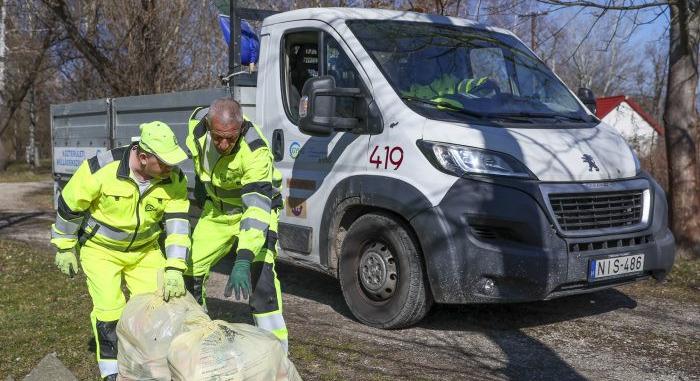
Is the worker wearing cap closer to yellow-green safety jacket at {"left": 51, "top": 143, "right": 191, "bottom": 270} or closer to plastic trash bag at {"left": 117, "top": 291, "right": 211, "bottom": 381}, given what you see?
yellow-green safety jacket at {"left": 51, "top": 143, "right": 191, "bottom": 270}

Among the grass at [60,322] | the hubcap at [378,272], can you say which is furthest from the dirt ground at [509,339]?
the hubcap at [378,272]

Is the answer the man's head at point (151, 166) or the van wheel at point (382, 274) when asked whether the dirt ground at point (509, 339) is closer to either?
the van wheel at point (382, 274)

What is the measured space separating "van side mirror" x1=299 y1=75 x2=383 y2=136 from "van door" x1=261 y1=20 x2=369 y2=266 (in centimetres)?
6

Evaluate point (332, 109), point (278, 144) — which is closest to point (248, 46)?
point (278, 144)

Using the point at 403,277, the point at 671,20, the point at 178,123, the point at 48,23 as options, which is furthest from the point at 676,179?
the point at 48,23

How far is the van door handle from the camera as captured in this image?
19.9 ft

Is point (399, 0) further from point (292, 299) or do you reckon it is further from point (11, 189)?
point (11, 189)

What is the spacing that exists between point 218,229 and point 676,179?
552 centimetres

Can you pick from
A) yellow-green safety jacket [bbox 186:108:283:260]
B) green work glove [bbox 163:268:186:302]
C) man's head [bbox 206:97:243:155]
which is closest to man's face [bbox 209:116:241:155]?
man's head [bbox 206:97:243:155]

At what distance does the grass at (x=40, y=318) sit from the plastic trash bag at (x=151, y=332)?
84 cm

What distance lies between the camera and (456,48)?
592 cm

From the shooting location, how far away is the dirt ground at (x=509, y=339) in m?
4.55

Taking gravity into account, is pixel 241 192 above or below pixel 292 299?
above

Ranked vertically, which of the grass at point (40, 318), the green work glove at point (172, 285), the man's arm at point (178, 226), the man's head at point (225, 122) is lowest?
the grass at point (40, 318)
